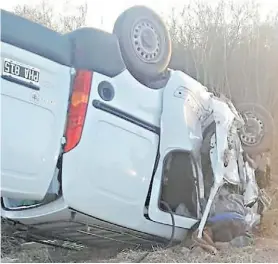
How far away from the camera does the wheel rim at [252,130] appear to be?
→ 5.96m

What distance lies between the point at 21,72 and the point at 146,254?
5.06 ft

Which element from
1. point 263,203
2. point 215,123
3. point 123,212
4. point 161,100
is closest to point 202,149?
point 215,123

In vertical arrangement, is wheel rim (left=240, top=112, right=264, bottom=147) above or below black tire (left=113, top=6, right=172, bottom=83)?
below

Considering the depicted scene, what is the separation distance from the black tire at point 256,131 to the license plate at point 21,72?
272 centimetres

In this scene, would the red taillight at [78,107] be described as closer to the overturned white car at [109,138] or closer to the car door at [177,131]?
the overturned white car at [109,138]

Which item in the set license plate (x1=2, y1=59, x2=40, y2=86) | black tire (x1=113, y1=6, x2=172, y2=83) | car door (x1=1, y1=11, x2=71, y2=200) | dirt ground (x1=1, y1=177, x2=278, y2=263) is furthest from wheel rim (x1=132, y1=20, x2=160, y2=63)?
dirt ground (x1=1, y1=177, x2=278, y2=263)

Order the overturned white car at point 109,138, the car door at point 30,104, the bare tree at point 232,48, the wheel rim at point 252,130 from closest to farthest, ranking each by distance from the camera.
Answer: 1. the car door at point 30,104
2. the overturned white car at point 109,138
3. the wheel rim at point 252,130
4. the bare tree at point 232,48

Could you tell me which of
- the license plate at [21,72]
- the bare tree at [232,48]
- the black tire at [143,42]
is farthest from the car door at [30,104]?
the bare tree at [232,48]

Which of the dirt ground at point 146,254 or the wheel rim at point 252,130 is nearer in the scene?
the dirt ground at point 146,254

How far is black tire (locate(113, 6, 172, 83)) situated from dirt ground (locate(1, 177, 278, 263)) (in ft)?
4.03

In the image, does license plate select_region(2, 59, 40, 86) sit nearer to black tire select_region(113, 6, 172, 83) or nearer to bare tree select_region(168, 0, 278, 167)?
black tire select_region(113, 6, 172, 83)

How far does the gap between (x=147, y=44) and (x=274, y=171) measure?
5.41 m

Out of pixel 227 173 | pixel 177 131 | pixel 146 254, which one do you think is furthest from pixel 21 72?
pixel 227 173

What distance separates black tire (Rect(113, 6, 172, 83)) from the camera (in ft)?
14.0
